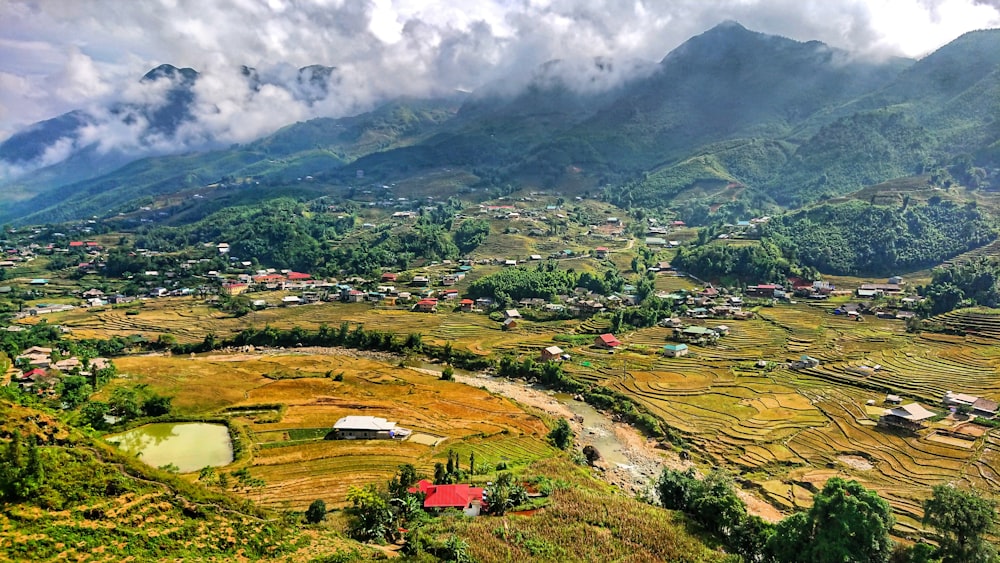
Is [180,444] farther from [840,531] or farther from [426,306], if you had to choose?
[426,306]

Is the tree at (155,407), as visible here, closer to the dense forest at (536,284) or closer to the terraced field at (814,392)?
the terraced field at (814,392)

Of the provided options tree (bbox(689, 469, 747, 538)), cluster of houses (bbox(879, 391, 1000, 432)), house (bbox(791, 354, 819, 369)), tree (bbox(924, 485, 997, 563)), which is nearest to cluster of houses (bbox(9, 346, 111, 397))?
tree (bbox(689, 469, 747, 538))

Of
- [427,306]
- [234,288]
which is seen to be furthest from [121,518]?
[234,288]

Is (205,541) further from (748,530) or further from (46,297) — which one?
(46,297)

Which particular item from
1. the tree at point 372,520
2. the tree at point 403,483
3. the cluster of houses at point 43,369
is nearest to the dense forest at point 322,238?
the cluster of houses at point 43,369

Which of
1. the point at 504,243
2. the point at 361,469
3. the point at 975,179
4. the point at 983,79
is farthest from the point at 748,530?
the point at 983,79

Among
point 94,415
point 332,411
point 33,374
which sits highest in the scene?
point 33,374
